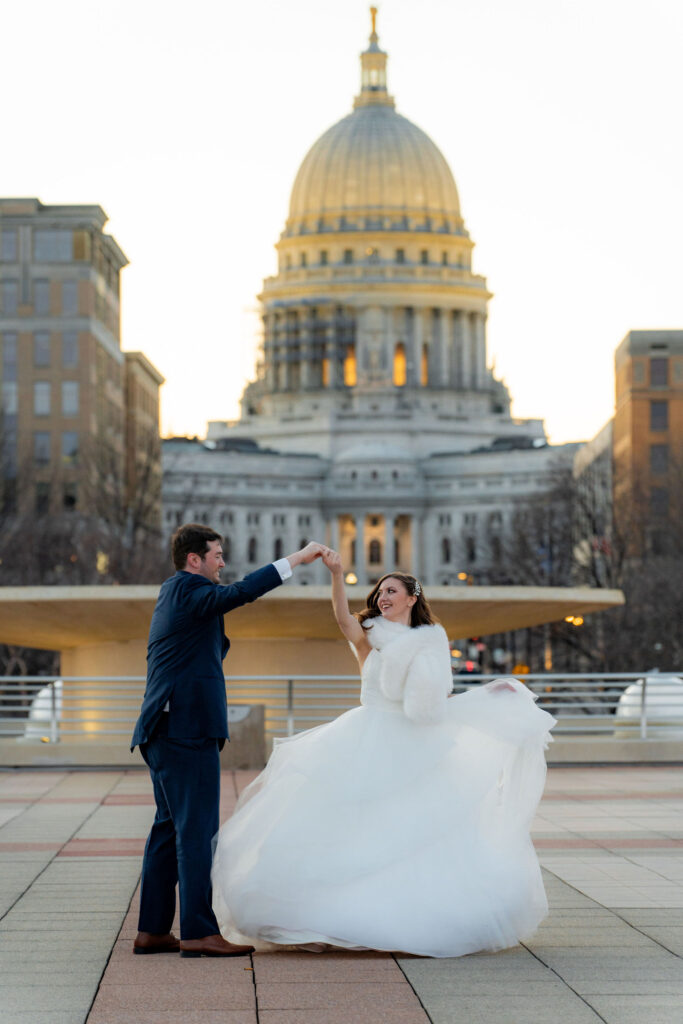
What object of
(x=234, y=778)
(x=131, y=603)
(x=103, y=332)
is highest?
(x=103, y=332)

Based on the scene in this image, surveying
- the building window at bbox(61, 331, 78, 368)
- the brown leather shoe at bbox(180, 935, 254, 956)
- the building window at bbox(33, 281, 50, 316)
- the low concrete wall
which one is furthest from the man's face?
the building window at bbox(33, 281, 50, 316)

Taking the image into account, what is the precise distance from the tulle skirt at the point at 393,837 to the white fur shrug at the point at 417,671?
15 cm

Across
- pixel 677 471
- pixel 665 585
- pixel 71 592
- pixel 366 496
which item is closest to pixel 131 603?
pixel 71 592

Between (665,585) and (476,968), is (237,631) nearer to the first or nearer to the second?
(476,968)

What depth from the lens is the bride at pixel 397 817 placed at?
34.5 feet

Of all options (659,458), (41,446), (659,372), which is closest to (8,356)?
(41,446)

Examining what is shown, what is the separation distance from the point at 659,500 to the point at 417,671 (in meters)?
94.7

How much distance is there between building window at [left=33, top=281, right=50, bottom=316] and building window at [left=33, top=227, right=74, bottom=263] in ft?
5.17

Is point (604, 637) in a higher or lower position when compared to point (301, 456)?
lower

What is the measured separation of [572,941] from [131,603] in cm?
1683

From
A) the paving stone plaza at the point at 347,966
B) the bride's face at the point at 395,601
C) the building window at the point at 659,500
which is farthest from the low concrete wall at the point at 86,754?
the building window at the point at 659,500

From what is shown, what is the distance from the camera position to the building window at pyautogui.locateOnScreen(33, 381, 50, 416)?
396ft

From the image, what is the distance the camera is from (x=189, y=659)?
1073 centimetres

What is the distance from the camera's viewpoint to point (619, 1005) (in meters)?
9.25
